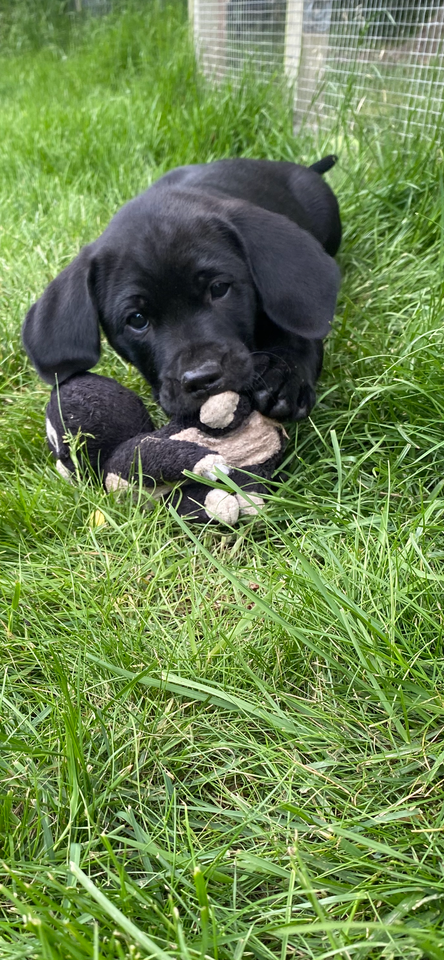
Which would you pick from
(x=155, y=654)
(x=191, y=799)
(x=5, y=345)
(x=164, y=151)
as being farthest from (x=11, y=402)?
(x=164, y=151)

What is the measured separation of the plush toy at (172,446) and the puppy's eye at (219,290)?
0.34 metres

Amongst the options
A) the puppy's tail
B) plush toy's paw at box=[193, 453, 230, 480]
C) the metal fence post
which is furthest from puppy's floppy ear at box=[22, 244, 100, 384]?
the metal fence post

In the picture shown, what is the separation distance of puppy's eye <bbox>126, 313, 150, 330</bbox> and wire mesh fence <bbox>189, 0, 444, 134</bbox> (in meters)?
1.51

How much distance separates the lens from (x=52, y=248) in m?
3.24

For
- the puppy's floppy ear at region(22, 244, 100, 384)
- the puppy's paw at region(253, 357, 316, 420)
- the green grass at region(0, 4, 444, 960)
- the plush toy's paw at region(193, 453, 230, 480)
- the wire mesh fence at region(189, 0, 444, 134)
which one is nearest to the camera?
the green grass at region(0, 4, 444, 960)

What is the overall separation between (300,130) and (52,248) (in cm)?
158

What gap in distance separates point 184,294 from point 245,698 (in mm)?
1152

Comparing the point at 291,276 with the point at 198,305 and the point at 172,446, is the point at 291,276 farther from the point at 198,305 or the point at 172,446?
the point at 172,446

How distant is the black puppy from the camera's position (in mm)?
1969

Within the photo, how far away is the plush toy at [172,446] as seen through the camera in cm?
174

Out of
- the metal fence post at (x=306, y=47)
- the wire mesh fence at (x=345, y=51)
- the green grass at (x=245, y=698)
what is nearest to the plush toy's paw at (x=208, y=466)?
the green grass at (x=245, y=698)

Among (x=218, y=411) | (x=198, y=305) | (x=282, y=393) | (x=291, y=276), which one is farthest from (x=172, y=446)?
(x=291, y=276)

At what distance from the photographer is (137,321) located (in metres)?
2.13

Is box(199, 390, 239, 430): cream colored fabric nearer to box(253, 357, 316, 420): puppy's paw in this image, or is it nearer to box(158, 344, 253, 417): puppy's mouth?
box(158, 344, 253, 417): puppy's mouth
